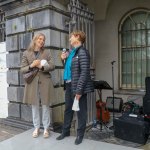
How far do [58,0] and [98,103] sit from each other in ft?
8.55

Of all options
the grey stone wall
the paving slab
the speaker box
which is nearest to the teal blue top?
the grey stone wall

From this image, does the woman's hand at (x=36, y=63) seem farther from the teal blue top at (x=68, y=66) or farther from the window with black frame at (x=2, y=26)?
the window with black frame at (x=2, y=26)

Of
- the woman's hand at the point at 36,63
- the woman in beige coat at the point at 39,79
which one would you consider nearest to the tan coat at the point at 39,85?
the woman in beige coat at the point at 39,79

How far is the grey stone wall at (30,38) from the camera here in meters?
5.71

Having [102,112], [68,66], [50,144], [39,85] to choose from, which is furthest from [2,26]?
[50,144]

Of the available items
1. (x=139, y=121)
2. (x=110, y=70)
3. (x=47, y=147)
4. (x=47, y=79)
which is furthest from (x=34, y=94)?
(x=110, y=70)

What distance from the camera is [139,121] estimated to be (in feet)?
17.2

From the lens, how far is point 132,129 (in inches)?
207

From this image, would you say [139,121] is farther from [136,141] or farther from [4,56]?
[4,56]

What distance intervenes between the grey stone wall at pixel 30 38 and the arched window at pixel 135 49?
275 cm

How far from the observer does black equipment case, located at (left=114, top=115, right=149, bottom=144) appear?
5145mm

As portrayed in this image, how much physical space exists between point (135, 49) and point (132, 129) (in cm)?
350

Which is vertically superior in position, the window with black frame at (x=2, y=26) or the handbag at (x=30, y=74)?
the window with black frame at (x=2, y=26)

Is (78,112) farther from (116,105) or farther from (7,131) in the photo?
(116,105)
